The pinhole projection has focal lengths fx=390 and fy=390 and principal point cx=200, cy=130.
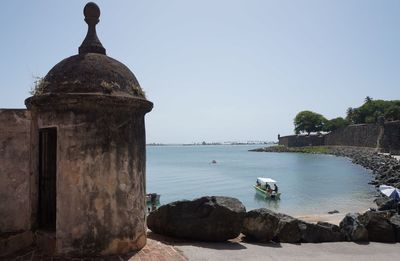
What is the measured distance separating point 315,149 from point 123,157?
9359cm

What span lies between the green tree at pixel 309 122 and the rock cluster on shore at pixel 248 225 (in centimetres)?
10049

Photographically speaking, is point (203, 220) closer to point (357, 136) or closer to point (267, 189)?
point (267, 189)

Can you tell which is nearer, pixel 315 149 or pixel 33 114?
pixel 33 114

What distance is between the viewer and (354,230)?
26.6ft

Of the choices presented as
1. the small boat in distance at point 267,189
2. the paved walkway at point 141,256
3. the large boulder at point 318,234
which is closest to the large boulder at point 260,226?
the large boulder at point 318,234

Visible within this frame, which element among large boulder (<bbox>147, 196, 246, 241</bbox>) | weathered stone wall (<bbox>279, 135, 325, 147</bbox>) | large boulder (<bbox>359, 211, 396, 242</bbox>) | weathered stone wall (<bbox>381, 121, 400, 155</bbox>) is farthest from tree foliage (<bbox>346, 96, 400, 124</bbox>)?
large boulder (<bbox>147, 196, 246, 241</bbox>)

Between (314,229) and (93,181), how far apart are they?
4.79 meters

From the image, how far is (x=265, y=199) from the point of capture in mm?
28078

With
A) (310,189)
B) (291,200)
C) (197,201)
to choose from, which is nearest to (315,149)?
(310,189)

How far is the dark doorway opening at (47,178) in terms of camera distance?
6352 millimetres

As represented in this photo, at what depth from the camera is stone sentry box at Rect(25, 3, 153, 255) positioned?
5559mm

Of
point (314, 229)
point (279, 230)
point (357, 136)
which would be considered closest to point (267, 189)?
point (314, 229)

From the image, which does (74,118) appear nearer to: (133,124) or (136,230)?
(133,124)

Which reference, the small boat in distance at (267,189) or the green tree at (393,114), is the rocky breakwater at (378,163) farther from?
the small boat in distance at (267,189)
